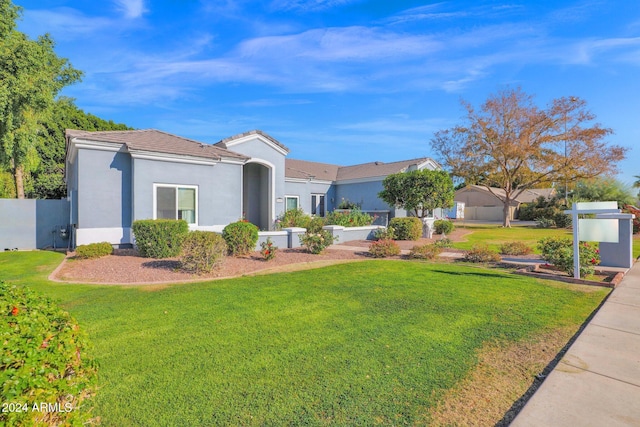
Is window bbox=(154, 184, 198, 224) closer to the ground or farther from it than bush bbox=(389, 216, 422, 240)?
farther from it

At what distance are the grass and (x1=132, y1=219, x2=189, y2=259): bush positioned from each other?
3.07 metres

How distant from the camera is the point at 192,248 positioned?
906 cm

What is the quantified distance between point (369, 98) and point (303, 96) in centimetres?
397

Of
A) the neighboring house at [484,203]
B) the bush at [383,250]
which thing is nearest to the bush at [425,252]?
the bush at [383,250]

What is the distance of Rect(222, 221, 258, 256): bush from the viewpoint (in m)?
11.5

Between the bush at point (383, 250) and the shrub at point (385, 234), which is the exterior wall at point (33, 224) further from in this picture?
the shrub at point (385, 234)

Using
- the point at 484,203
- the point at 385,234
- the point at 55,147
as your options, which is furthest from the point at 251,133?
the point at 484,203

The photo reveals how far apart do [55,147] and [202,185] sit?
27028mm

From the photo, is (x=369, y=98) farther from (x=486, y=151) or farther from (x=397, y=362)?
(x=486, y=151)

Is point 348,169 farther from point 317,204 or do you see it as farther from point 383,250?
point 383,250

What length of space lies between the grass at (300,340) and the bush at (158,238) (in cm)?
307

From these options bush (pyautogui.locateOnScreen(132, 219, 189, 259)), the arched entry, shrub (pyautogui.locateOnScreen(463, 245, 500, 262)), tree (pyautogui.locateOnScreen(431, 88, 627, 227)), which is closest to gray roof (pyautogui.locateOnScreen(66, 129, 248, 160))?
bush (pyautogui.locateOnScreen(132, 219, 189, 259))

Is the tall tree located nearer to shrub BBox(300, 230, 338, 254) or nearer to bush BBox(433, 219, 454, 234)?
shrub BBox(300, 230, 338, 254)

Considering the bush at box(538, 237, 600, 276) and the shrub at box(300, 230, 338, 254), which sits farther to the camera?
the shrub at box(300, 230, 338, 254)
